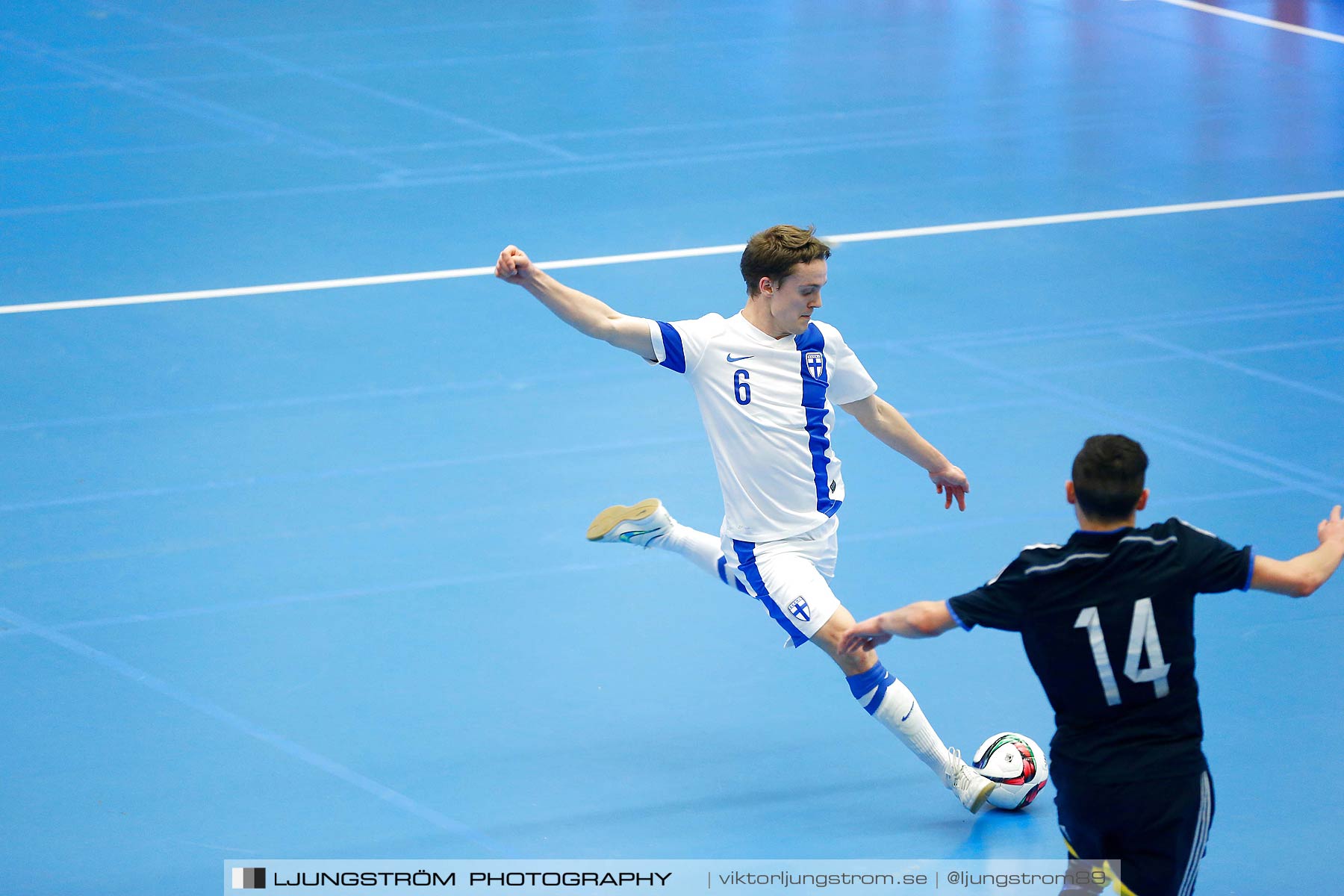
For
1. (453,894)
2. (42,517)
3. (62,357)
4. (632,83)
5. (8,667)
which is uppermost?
(632,83)

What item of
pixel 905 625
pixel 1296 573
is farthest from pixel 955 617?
pixel 1296 573

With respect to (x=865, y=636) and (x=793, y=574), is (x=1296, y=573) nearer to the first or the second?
(x=865, y=636)

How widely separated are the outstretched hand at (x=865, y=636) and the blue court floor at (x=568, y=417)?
4.66 ft

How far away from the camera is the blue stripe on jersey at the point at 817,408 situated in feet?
20.6

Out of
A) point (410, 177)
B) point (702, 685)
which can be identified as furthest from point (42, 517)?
point (410, 177)

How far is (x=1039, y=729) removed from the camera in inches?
264

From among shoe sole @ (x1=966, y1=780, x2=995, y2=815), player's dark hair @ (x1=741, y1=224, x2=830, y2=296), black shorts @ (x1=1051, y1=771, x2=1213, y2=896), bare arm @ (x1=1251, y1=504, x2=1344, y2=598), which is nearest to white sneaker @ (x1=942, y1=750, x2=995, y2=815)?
shoe sole @ (x1=966, y1=780, x2=995, y2=815)

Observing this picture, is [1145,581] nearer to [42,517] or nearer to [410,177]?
[42,517]

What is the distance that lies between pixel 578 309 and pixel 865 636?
1.89 meters

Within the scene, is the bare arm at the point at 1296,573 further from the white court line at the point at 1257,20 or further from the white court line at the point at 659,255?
the white court line at the point at 1257,20

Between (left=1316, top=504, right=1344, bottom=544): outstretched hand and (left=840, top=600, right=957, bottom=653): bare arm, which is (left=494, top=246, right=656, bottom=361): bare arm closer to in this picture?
(left=840, top=600, right=957, bottom=653): bare arm

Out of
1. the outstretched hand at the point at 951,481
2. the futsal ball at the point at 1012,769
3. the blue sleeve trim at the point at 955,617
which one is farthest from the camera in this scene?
the outstretched hand at the point at 951,481

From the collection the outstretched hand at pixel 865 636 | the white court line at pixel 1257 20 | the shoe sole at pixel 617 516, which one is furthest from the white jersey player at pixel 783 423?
the white court line at pixel 1257 20

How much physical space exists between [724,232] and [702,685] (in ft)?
20.4
